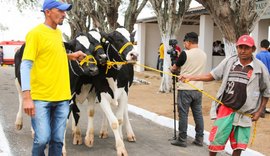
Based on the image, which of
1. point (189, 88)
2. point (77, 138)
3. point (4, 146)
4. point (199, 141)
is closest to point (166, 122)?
point (199, 141)

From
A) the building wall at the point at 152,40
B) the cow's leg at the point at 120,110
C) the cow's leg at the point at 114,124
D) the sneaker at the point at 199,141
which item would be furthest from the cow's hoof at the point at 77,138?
the building wall at the point at 152,40

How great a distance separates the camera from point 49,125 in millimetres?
4469

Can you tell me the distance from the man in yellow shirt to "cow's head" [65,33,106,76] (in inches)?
56.9

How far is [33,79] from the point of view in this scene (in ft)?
14.5

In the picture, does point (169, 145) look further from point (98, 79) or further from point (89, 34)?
point (89, 34)

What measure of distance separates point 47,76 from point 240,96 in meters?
2.20

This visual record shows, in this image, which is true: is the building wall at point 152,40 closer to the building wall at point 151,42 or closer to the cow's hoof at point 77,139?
the building wall at point 151,42

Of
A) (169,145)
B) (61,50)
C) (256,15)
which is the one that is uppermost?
(256,15)

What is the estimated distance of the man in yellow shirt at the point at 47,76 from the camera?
4305 millimetres

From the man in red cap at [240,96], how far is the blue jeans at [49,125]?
1.82m

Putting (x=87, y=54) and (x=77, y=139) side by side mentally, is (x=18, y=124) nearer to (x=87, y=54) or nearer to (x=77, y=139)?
(x=77, y=139)

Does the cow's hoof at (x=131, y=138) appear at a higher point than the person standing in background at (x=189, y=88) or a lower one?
lower

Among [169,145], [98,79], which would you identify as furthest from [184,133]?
[98,79]

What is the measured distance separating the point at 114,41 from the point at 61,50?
1945 millimetres
